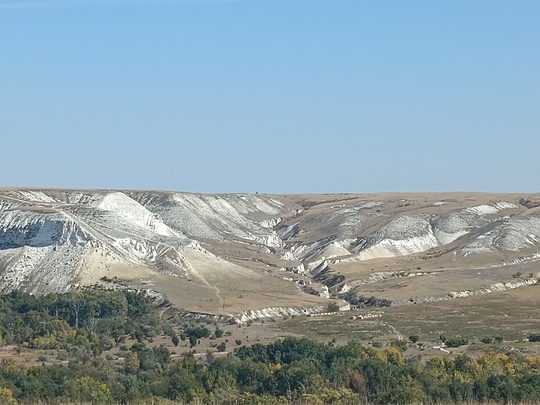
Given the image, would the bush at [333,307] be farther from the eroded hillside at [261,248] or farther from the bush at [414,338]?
the bush at [414,338]

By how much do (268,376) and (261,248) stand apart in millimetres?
88228

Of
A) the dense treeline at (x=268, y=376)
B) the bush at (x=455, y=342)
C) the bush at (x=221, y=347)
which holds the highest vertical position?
the dense treeline at (x=268, y=376)

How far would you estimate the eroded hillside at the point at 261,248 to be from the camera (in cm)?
8738

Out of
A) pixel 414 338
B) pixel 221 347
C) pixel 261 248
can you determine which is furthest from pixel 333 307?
pixel 261 248

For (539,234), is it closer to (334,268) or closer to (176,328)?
(334,268)

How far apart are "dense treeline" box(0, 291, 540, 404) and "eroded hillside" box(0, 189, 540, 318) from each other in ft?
77.2

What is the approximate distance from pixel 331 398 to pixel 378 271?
255 ft

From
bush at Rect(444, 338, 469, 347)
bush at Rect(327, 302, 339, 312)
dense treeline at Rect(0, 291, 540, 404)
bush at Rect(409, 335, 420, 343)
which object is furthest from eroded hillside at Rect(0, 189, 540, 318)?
dense treeline at Rect(0, 291, 540, 404)

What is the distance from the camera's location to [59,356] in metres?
54.6

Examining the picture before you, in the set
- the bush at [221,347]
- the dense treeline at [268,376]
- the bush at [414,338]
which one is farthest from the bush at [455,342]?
the bush at [221,347]

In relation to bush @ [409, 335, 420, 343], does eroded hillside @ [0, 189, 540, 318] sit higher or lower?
higher

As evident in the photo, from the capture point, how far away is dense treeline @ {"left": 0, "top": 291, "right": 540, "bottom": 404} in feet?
101

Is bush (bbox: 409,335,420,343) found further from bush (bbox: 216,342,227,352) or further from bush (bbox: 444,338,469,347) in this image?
bush (bbox: 216,342,227,352)

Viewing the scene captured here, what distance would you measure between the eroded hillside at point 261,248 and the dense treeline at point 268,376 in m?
23.5
